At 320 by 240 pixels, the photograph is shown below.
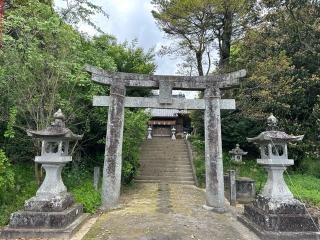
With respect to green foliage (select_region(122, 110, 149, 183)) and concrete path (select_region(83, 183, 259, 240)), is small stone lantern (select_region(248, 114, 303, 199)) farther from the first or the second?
green foliage (select_region(122, 110, 149, 183))

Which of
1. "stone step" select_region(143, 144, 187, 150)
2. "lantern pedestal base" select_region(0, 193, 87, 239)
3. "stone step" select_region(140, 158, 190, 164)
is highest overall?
"stone step" select_region(143, 144, 187, 150)

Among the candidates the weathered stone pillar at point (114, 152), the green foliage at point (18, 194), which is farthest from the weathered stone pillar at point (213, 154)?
the green foliage at point (18, 194)

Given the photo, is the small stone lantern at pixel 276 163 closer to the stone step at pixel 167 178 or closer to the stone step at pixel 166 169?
the stone step at pixel 167 178

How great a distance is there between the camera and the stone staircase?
59.4 ft

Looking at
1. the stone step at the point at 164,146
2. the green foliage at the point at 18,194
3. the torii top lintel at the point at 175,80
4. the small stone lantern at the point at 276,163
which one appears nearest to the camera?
the small stone lantern at the point at 276,163

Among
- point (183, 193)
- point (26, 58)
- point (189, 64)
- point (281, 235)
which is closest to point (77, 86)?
point (26, 58)

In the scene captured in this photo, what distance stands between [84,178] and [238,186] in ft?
22.2

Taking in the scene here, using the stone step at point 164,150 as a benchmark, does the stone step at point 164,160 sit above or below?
below

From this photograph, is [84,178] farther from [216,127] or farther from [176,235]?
[176,235]

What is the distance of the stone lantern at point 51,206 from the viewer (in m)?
7.39

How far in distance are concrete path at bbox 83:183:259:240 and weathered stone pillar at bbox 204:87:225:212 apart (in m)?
0.53

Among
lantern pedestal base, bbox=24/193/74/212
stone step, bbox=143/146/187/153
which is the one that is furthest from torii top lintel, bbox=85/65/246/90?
stone step, bbox=143/146/187/153

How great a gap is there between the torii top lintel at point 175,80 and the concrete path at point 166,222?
441 cm

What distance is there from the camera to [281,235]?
7281 millimetres
